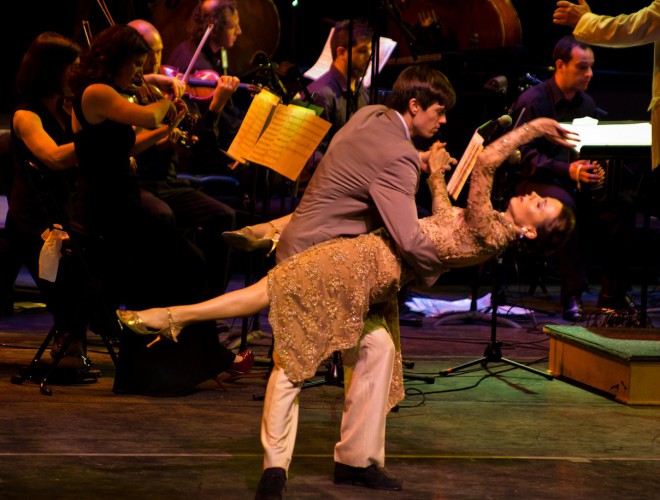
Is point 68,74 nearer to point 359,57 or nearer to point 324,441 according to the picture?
point 359,57

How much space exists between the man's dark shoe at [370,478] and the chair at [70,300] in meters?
1.65

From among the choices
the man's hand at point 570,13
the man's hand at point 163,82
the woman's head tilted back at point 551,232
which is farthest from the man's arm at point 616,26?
the man's hand at point 163,82

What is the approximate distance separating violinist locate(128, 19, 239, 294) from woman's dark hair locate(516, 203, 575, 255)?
278 centimetres

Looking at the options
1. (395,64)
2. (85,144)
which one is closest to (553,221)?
(85,144)

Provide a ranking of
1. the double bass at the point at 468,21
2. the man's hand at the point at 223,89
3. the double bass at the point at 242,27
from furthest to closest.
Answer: the double bass at the point at 242,27 → the double bass at the point at 468,21 → the man's hand at the point at 223,89

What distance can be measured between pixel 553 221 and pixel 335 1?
2074 millimetres

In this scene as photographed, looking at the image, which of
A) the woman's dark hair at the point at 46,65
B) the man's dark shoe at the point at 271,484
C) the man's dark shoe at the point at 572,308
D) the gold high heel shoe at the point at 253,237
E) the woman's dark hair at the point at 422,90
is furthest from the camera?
the man's dark shoe at the point at 572,308

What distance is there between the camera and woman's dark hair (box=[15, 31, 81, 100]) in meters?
5.16

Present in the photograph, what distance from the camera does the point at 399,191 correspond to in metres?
3.46

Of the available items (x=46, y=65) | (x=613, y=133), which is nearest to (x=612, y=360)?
(x=613, y=133)

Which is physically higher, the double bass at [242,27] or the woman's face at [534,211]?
the double bass at [242,27]

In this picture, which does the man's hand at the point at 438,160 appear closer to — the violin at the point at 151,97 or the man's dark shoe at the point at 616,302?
the violin at the point at 151,97

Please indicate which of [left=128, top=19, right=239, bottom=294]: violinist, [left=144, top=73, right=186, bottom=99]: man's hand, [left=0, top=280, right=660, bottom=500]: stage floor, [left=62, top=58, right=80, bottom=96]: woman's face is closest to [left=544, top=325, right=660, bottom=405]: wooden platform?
[left=0, top=280, right=660, bottom=500]: stage floor

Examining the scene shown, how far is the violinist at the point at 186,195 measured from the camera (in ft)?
19.8
